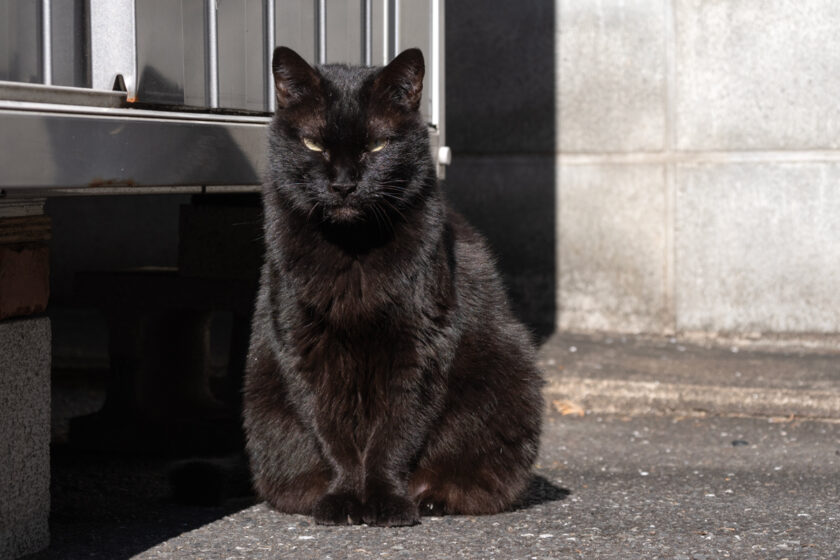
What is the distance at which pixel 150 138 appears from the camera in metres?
2.89

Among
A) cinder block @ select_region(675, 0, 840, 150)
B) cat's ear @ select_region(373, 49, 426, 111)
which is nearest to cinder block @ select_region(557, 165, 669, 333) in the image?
cinder block @ select_region(675, 0, 840, 150)

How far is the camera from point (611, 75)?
20.7 ft

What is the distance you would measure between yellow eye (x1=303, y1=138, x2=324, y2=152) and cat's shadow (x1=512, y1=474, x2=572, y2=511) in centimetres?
122

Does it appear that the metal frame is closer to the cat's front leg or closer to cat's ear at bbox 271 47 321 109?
cat's ear at bbox 271 47 321 109

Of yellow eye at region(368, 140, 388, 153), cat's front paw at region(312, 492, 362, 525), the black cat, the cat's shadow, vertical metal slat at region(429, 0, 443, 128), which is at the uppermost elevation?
vertical metal slat at region(429, 0, 443, 128)

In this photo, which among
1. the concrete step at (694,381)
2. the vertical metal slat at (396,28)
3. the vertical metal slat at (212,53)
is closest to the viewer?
the vertical metal slat at (212,53)

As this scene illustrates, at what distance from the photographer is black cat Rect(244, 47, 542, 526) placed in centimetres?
310

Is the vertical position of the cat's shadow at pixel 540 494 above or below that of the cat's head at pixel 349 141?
below

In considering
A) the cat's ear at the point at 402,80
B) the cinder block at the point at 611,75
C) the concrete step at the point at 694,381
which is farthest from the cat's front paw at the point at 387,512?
the cinder block at the point at 611,75

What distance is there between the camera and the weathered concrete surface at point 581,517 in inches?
116

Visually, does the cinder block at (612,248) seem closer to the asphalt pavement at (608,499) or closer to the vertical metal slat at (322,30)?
the asphalt pavement at (608,499)

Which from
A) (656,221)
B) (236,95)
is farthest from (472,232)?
(656,221)

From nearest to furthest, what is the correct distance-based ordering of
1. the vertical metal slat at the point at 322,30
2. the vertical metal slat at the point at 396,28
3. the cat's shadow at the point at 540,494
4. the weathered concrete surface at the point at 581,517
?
the weathered concrete surface at the point at 581,517, the cat's shadow at the point at 540,494, the vertical metal slat at the point at 322,30, the vertical metal slat at the point at 396,28

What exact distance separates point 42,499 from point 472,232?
5.17ft
